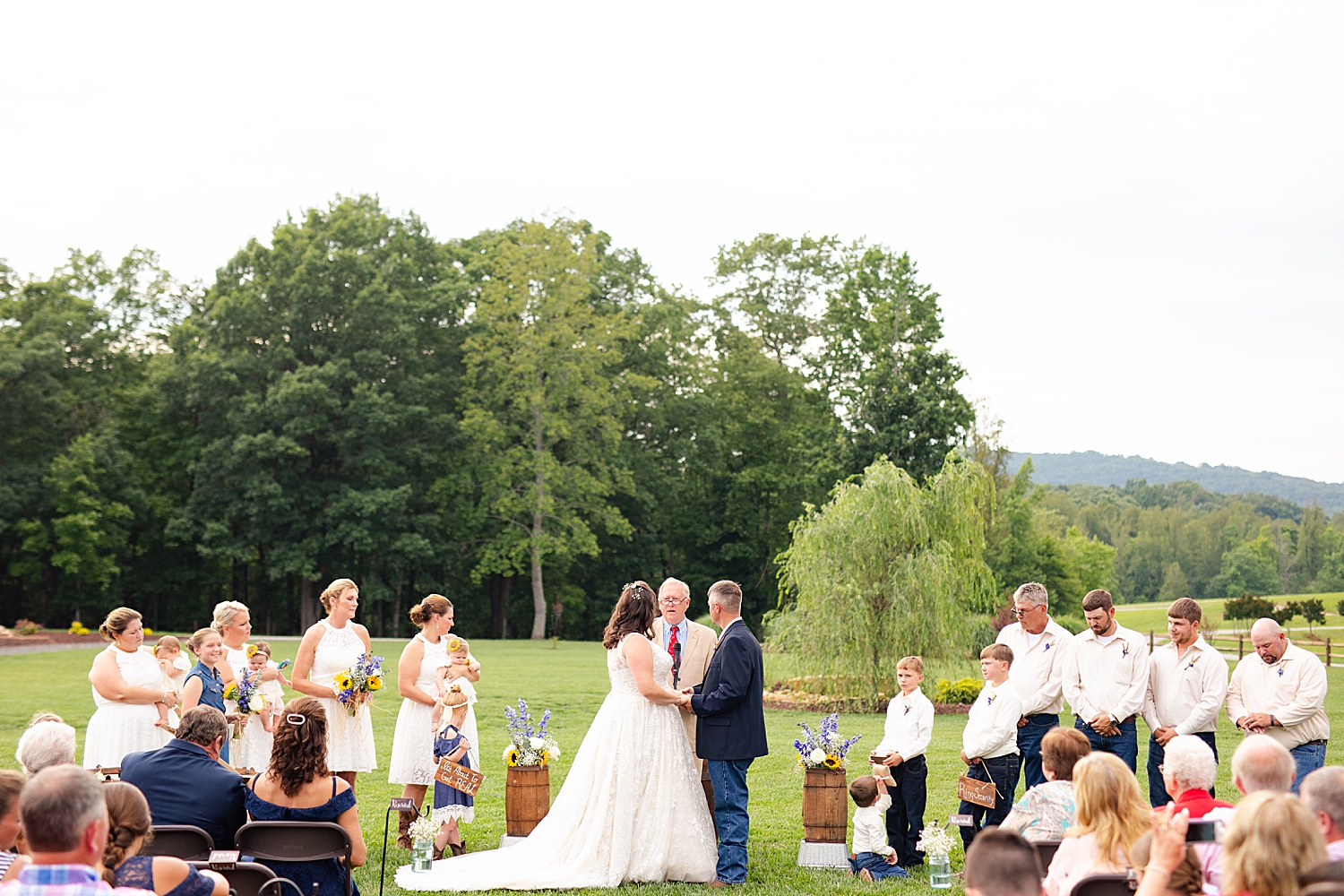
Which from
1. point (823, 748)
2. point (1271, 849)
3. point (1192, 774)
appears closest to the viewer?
point (1271, 849)

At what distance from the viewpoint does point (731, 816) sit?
310 inches

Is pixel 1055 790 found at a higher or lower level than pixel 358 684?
lower

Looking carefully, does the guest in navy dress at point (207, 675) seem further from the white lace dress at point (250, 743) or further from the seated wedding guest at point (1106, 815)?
the seated wedding guest at point (1106, 815)

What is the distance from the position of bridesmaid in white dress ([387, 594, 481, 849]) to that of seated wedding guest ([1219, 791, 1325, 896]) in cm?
618

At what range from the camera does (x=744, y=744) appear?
25.9ft

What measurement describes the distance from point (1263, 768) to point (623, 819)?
15.1 feet

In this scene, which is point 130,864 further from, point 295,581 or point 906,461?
point 295,581

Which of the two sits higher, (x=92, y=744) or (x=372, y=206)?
(x=372, y=206)

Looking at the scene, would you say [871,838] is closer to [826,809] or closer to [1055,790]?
[826,809]

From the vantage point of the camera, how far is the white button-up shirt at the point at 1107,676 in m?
8.43

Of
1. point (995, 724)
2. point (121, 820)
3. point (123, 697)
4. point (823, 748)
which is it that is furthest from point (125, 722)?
point (995, 724)

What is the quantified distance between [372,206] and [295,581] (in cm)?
1569

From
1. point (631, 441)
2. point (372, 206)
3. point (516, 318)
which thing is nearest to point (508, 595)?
point (631, 441)

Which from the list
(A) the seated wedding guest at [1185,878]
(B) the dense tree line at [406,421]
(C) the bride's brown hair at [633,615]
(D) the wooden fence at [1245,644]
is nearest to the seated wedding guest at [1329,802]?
(A) the seated wedding guest at [1185,878]
